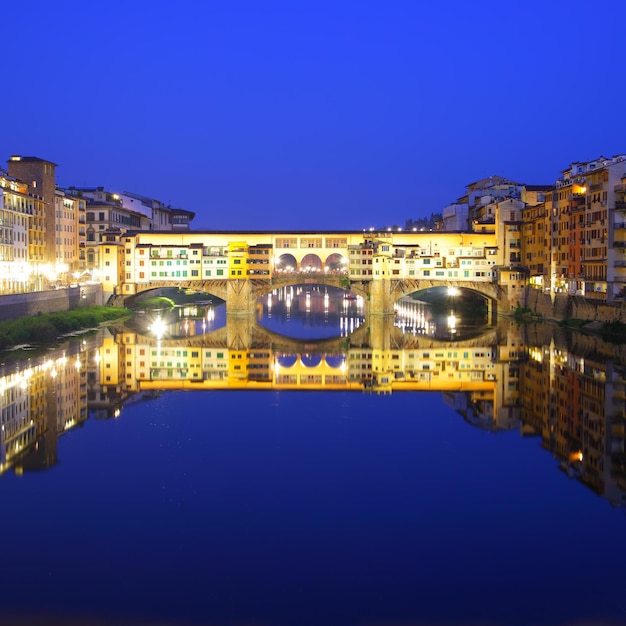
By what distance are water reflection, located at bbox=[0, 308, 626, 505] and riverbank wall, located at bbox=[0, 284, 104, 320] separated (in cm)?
292

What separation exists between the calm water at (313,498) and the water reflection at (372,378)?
0.11 m

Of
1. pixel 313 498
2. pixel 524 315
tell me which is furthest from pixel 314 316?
pixel 313 498

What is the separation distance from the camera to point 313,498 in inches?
474

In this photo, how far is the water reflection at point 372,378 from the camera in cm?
1585

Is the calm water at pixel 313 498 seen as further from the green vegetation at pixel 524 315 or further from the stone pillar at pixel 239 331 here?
the green vegetation at pixel 524 315

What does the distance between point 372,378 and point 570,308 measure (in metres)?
17.0

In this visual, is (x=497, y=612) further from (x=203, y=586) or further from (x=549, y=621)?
(x=203, y=586)

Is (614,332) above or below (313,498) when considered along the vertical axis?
above

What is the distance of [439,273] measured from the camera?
154 ft

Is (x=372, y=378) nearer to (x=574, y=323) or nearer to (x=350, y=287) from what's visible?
(x=574, y=323)

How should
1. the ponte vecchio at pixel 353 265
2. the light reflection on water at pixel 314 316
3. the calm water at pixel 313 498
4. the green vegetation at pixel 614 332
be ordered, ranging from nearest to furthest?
the calm water at pixel 313 498
the green vegetation at pixel 614 332
the light reflection on water at pixel 314 316
the ponte vecchio at pixel 353 265

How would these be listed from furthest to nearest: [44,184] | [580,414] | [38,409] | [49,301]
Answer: [44,184]
[49,301]
[38,409]
[580,414]

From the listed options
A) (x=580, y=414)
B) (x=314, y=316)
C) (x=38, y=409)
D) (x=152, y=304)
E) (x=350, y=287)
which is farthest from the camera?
(x=152, y=304)

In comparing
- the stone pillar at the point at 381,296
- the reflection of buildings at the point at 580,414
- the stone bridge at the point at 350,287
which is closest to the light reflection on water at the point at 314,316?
the stone pillar at the point at 381,296
